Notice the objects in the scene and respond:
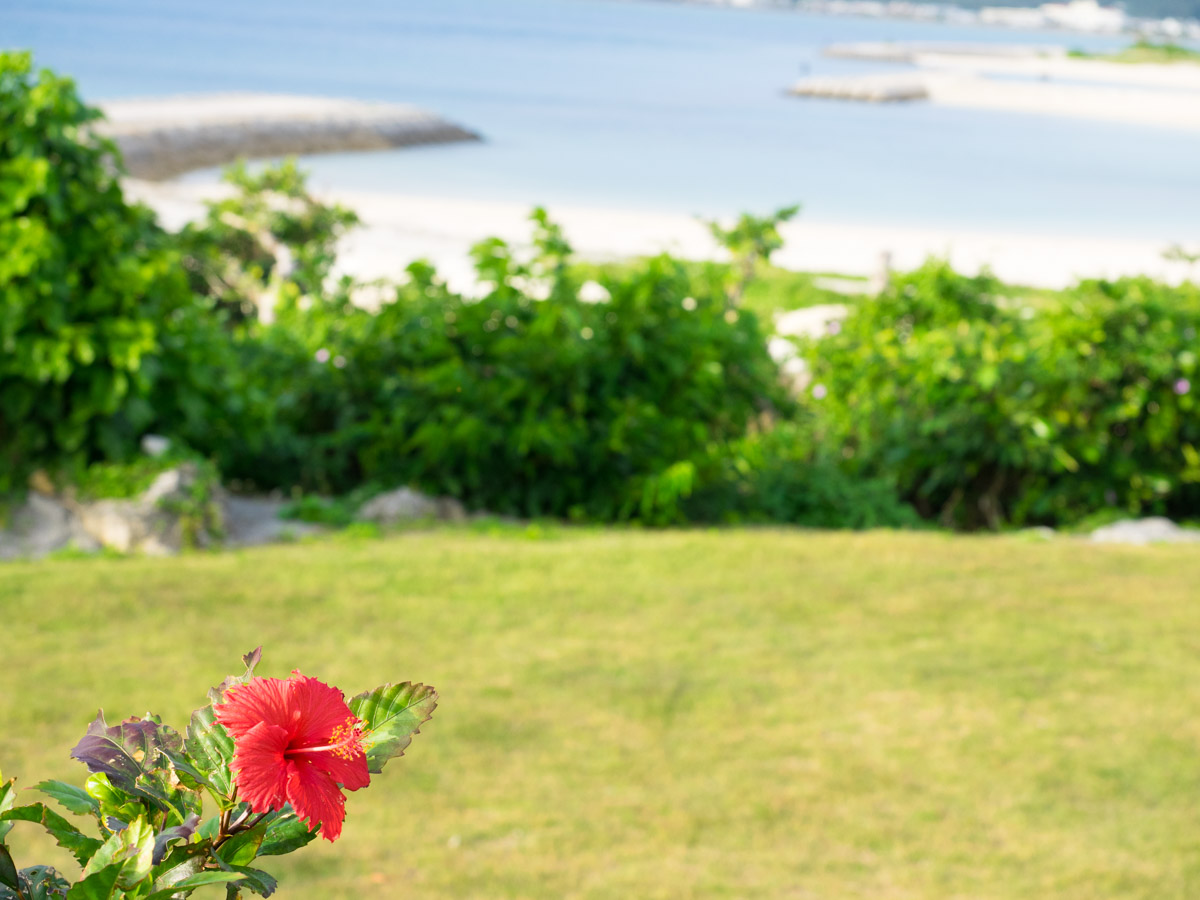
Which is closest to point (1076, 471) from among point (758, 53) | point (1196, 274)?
point (1196, 274)

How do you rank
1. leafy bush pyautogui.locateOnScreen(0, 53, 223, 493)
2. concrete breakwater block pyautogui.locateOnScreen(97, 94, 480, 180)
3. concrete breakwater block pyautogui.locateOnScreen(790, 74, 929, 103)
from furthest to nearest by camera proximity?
1. concrete breakwater block pyautogui.locateOnScreen(790, 74, 929, 103)
2. concrete breakwater block pyautogui.locateOnScreen(97, 94, 480, 180)
3. leafy bush pyautogui.locateOnScreen(0, 53, 223, 493)

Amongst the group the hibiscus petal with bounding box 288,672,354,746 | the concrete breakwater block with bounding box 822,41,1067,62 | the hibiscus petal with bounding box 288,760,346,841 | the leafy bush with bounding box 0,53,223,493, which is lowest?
the leafy bush with bounding box 0,53,223,493

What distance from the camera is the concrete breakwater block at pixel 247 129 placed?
26.9 meters

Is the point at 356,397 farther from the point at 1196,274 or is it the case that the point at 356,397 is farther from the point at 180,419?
the point at 1196,274

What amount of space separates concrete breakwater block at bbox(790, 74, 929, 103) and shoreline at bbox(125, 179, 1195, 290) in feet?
118

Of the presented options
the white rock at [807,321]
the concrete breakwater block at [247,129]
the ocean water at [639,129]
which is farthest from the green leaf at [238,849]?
the concrete breakwater block at [247,129]

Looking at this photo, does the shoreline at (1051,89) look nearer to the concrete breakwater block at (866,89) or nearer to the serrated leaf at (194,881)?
the concrete breakwater block at (866,89)

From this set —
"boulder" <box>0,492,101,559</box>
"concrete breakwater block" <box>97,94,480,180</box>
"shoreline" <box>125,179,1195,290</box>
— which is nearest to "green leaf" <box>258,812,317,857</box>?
"boulder" <box>0,492,101,559</box>

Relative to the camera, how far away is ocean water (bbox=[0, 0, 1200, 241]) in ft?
79.9

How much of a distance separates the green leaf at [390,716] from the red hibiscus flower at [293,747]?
0.03 m

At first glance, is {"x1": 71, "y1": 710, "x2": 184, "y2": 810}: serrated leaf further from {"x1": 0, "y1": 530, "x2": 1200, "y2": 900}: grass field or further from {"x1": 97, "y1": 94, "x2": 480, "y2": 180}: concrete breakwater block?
{"x1": 97, "y1": 94, "x2": 480, "y2": 180}: concrete breakwater block

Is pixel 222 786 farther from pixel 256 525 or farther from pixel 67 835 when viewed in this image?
pixel 256 525

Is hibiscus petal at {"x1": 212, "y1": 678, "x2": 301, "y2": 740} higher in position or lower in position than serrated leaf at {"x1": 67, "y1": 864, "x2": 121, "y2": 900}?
higher

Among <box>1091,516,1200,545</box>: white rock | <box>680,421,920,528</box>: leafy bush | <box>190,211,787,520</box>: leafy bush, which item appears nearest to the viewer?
<box>190,211,787,520</box>: leafy bush
